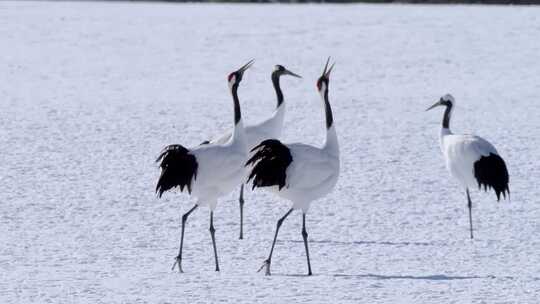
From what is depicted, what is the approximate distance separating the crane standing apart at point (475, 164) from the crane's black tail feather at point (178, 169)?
2.28 m

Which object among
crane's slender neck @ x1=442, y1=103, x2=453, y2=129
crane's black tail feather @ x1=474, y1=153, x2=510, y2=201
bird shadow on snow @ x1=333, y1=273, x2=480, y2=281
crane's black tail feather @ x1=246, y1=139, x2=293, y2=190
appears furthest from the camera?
crane's slender neck @ x1=442, y1=103, x2=453, y2=129

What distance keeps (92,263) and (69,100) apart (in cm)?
863

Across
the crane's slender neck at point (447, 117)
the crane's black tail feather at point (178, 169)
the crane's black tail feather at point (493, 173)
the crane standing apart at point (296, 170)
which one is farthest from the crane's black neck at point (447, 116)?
the crane's black tail feather at point (178, 169)

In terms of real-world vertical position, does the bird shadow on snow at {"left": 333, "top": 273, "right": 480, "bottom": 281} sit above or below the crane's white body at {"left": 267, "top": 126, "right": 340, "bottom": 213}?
below

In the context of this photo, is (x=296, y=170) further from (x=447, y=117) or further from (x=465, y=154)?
(x=447, y=117)

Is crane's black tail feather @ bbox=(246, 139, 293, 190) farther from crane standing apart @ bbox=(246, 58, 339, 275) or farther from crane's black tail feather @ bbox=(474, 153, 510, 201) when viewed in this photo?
crane's black tail feather @ bbox=(474, 153, 510, 201)

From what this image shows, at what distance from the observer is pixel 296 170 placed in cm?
713

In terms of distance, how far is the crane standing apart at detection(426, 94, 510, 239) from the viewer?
27.0 ft

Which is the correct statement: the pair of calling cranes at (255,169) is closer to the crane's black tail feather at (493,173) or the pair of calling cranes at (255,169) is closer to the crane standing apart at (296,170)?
the crane standing apart at (296,170)

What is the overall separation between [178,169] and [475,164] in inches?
96.1

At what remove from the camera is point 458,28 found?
22.0m

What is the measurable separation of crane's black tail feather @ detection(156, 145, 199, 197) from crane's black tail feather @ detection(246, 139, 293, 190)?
0.35 metres

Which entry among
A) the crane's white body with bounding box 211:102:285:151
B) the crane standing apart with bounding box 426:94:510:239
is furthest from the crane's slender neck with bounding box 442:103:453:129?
the crane's white body with bounding box 211:102:285:151

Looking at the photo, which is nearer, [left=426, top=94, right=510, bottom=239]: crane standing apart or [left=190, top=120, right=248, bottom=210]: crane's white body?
[left=190, top=120, right=248, bottom=210]: crane's white body
